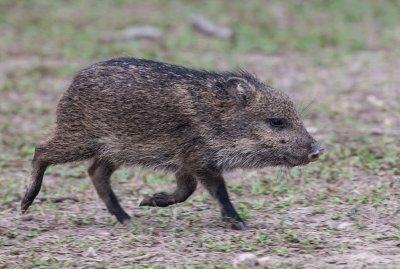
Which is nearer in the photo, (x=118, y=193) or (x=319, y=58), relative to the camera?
(x=118, y=193)

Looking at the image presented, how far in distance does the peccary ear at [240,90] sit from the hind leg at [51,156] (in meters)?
1.13

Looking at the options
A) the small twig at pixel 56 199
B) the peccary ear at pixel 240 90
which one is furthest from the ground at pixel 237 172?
the peccary ear at pixel 240 90

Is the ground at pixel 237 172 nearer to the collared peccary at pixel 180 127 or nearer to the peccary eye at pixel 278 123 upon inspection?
the collared peccary at pixel 180 127

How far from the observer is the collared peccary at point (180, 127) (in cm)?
676

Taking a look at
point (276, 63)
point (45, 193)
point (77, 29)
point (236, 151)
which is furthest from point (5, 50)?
point (236, 151)

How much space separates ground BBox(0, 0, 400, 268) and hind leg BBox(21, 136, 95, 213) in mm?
190

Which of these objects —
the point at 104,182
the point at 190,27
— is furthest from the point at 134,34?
the point at 104,182

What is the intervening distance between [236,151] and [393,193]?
1431 millimetres

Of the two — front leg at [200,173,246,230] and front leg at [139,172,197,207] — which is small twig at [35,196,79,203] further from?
front leg at [200,173,246,230]

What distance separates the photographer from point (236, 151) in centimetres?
675

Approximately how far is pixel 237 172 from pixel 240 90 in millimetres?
700

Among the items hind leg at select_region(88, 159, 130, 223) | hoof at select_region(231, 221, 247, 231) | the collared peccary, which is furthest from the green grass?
hoof at select_region(231, 221, 247, 231)

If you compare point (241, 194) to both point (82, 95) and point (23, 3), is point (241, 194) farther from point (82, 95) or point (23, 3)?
point (23, 3)

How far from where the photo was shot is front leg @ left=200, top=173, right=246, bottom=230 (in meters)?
6.67
